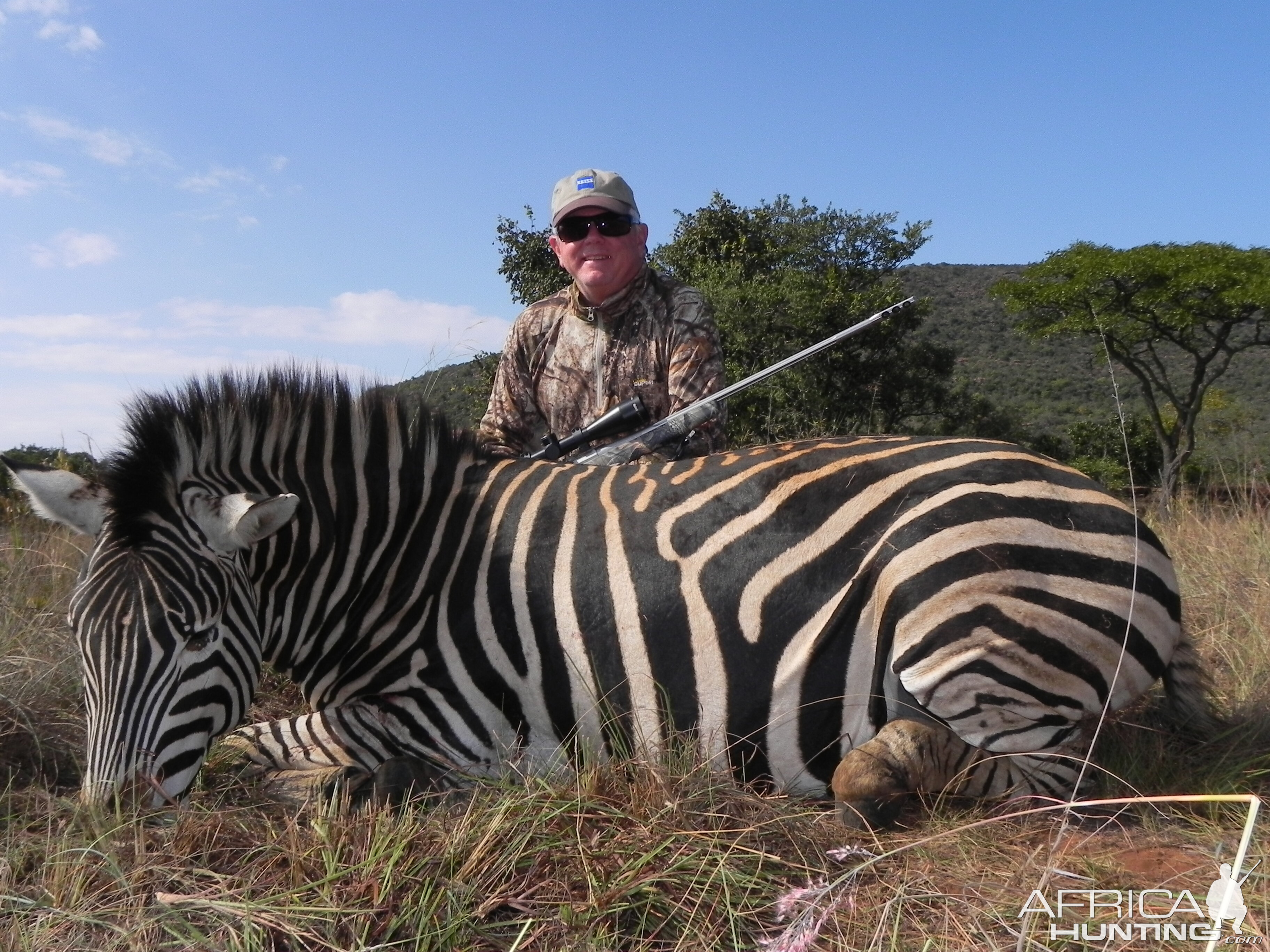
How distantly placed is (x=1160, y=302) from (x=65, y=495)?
69.6 ft

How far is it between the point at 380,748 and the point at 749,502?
4.73 ft

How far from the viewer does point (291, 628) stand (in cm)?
303

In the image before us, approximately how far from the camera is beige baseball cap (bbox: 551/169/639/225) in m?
4.80

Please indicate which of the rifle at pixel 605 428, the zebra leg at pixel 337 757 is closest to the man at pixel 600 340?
the rifle at pixel 605 428

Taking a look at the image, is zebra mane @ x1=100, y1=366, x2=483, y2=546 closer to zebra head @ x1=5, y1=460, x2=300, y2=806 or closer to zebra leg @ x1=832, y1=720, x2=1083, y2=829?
zebra head @ x1=5, y1=460, x2=300, y2=806

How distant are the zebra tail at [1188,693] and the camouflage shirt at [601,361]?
238 cm

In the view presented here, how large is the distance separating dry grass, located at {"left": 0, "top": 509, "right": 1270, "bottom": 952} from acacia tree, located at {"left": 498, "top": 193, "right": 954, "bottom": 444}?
32.8ft

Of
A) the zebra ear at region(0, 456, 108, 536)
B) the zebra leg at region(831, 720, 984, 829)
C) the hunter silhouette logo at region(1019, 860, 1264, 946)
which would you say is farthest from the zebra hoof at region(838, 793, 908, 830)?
the zebra ear at region(0, 456, 108, 536)

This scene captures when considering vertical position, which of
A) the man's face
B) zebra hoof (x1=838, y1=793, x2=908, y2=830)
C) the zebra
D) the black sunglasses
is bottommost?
zebra hoof (x1=838, y1=793, x2=908, y2=830)

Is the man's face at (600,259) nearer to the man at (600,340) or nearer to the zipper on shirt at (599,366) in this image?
the man at (600,340)

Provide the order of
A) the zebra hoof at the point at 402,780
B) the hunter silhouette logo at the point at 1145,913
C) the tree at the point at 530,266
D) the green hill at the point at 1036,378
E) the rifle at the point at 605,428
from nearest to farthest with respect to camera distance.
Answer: the hunter silhouette logo at the point at 1145,913
the zebra hoof at the point at 402,780
the rifle at the point at 605,428
the tree at the point at 530,266
the green hill at the point at 1036,378

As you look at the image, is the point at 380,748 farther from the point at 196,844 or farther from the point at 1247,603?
the point at 1247,603

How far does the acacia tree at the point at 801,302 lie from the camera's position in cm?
1661

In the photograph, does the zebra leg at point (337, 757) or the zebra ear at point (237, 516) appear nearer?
the zebra ear at point (237, 516)
